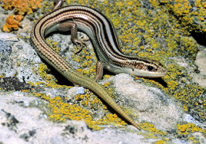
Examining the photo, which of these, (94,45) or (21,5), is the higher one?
(21,5)

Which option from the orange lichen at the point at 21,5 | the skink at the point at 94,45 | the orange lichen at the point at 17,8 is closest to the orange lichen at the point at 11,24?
the orange lichen at the point at 17,8

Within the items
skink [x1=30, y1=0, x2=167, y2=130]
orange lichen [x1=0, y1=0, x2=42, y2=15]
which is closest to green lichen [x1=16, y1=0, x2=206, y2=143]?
skink [x1=30, y1=0, x2=167, y2=130]

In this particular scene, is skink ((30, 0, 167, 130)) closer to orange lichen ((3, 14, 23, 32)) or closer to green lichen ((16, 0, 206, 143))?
green lichen ((16, 0, 206, 143))

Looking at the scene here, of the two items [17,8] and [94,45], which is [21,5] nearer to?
[17,8]

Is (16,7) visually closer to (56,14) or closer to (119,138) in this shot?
(56,14)

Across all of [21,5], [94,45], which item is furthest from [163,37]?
[21,5]

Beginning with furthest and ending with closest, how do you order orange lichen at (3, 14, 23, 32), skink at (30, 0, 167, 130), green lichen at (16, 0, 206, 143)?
orange lichen at (3, 14, 23, 32)
green lichen at (16, 0, 206, 143)
skink at (30, 0, 167, 130)

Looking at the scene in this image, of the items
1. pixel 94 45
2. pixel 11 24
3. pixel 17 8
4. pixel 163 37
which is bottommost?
pixel 94 45

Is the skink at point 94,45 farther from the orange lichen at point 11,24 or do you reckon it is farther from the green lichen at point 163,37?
the orange lichen at point 11,24
